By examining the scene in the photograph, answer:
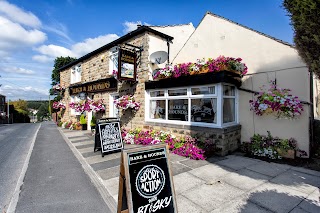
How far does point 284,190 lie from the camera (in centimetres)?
380

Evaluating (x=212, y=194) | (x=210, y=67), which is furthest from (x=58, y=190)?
(x=210, y=67)

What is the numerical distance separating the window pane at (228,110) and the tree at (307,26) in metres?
3.51

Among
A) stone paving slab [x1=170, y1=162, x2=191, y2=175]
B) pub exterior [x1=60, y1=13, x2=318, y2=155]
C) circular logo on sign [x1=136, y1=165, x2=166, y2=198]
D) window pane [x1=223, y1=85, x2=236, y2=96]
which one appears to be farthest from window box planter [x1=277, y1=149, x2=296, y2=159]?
circular logo on sign [x1=136, y1=165, x2=166, y2=198]

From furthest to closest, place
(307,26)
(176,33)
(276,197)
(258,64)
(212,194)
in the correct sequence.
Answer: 1. (176,33)
2. (258,64)
3. (212,194)
4. (276,197)
5. (307,26)

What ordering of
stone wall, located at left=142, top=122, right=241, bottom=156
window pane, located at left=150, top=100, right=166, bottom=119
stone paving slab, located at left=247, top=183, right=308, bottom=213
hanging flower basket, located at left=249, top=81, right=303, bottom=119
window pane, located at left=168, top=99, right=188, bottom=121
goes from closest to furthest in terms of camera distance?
stone paving slab, located at left=247, top=183, right=308, bottom=213, hanging flower basket, located at left=249, top=81, right=303, bottom=119, stone wall, located at left=142, top=122, right=241, bottom=156, window pane, located at left=168, top=99, right=188, bottom=121, window pane, located at left=150, top=100, right=166, bottom=119

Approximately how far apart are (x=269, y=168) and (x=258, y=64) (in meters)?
3.94

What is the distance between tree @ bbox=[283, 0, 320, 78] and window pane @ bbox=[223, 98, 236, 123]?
11.5 feet

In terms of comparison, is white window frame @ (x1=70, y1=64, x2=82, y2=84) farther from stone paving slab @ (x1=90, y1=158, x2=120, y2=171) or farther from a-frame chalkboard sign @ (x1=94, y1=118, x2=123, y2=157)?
stone paving slab @ (x1=90, y1=158, x2=120, y2=171)

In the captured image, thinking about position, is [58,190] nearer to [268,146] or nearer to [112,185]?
[112,185]

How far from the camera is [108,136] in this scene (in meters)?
6.69

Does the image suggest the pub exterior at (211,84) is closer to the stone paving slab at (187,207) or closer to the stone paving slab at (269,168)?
the stone paving slab at (269,168)

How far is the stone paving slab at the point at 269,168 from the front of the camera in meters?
4.80

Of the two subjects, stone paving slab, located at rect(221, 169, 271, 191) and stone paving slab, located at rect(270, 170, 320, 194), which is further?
stone paving slab, located at rect(221, 169, 271, 191)

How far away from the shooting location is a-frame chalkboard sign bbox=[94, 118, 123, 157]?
6.54m
